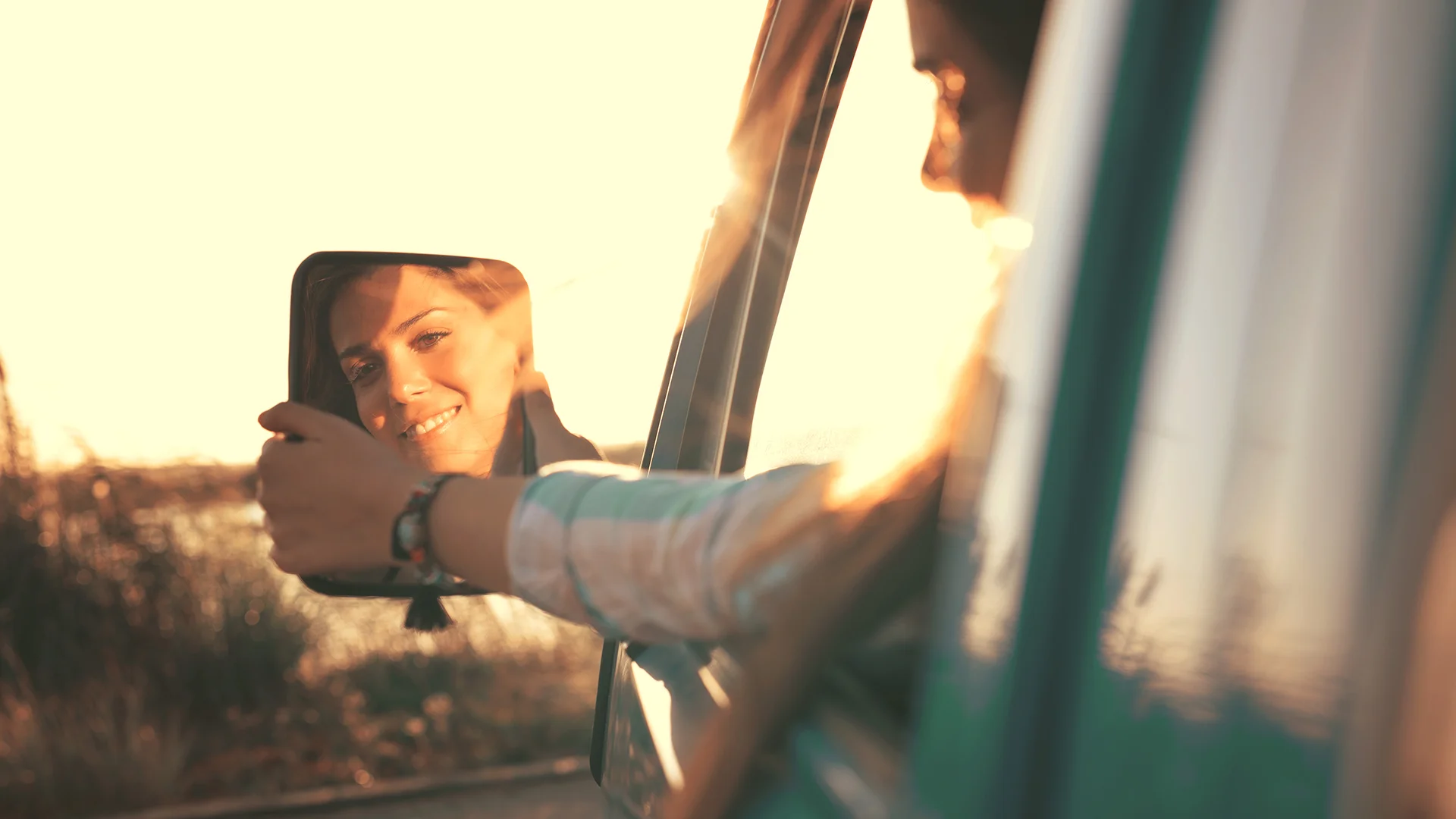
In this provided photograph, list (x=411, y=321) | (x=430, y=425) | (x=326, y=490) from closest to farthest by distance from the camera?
(x=326, y=490) → (x=430, y=425) → (x=411, y=321)

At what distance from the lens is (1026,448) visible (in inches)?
25.9

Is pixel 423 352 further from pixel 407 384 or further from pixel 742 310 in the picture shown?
pixel 742 310

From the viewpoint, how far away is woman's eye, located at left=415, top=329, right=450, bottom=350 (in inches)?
63.5

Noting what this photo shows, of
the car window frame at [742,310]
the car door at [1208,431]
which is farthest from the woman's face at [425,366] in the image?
the car door at [1208,431]

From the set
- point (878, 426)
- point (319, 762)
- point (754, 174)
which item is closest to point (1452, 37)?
point (878, 426)

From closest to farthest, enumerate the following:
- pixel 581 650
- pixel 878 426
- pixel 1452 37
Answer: pixel 1452 37
pixel 878 426
pixel 581 650

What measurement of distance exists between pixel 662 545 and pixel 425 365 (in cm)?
74

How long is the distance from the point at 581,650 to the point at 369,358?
12.8ft

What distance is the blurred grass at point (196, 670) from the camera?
4199 mm

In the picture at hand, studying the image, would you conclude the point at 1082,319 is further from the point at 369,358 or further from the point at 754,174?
the point at 369,358

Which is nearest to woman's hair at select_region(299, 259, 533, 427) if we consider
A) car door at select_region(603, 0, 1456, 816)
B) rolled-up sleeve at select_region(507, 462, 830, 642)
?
rolled-up sleeve at select_region(507, 462, 830, 642)

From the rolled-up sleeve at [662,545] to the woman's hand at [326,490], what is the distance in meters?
0.23

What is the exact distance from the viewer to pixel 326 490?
1267 millimetres

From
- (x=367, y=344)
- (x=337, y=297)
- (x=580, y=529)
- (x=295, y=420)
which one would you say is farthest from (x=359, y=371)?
(x=580, y=529)
